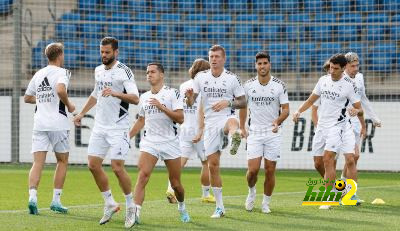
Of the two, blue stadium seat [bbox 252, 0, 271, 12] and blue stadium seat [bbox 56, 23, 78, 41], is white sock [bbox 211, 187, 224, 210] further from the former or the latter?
blue stadium seat [bbox 252, 0, 271, 12]

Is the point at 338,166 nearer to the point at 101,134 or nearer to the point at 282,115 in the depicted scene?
the point at 282,115

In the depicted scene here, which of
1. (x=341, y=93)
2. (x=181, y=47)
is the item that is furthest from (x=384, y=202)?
(x=181, y=47)

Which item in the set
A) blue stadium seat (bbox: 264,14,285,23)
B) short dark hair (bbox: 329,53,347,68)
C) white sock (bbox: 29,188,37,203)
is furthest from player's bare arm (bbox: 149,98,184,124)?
blue stadium seat (bbox: 264,14,285,23)

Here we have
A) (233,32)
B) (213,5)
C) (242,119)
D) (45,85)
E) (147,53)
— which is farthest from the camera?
(213,5)

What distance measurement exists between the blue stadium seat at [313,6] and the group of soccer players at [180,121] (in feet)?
40.8

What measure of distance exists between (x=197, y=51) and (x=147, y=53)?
4.48ft

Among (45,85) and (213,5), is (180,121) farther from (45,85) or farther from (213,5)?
(213,5)

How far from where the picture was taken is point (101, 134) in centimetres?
1006

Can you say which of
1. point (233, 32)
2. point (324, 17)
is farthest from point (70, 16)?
point (324, 17)

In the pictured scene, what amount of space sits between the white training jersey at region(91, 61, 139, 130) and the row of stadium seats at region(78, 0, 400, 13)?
50.0ft

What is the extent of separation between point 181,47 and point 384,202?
1189 cm

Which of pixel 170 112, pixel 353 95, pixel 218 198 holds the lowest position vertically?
pixel 218 198

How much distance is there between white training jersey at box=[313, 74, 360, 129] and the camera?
12.3 meters

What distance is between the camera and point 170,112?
32.4 ft
